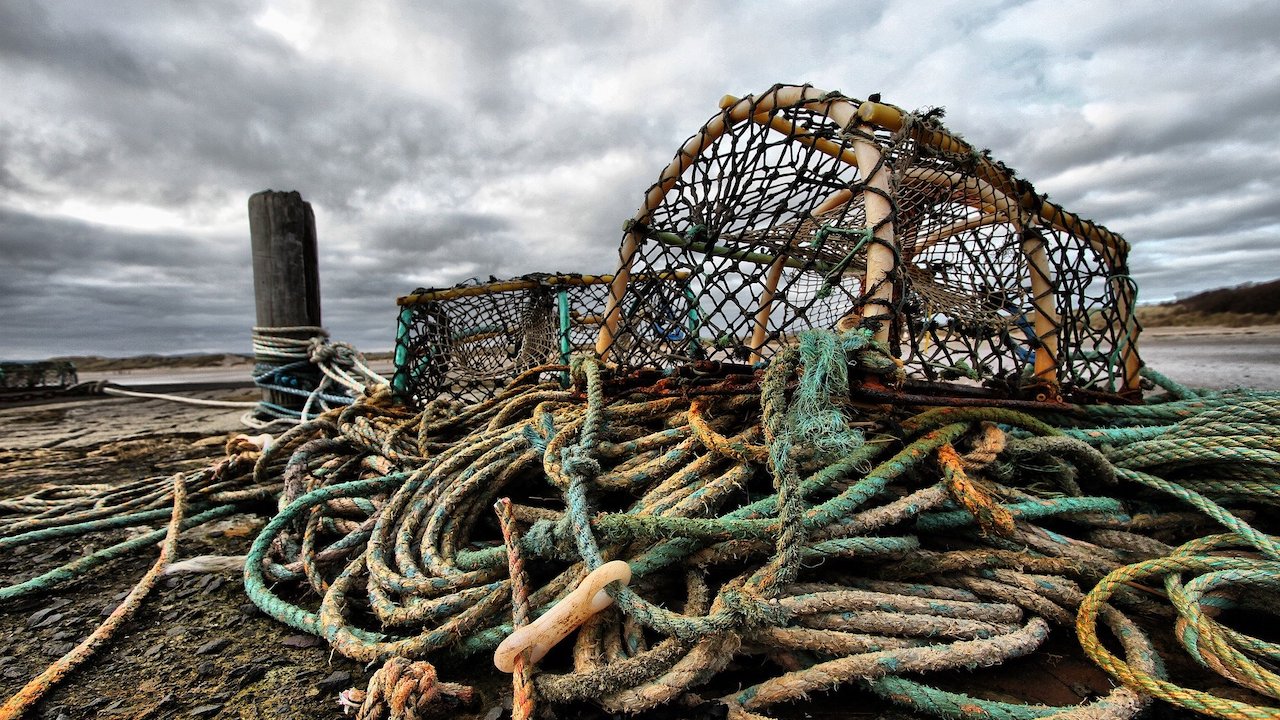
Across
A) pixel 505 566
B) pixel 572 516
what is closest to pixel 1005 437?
pixel 572 516

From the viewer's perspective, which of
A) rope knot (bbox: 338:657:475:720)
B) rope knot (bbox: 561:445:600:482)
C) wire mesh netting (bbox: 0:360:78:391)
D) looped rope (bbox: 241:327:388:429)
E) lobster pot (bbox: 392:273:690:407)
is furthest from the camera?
wire mesh netting (bbox: 0:360:78:391)

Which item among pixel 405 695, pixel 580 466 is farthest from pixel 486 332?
pixel 405 695

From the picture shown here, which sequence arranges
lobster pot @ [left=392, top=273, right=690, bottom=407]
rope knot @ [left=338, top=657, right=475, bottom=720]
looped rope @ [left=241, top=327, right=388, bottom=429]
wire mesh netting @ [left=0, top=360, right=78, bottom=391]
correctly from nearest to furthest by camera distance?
1. rope knot @ [left=338, top=657, right=475, bottom=720]
2. lobster pot @ [left=392, top=273, right=690, bottom=407]
3. looped rope @ [left=241, top=327, right=388, bottom=429]
4. wire mesh netting @ [left=0, top=360, right=78, bottom=391]

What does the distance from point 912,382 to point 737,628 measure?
981 millimetres

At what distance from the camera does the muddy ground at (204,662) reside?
1.12 meters

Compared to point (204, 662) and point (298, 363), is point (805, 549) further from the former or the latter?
point (298, 363)

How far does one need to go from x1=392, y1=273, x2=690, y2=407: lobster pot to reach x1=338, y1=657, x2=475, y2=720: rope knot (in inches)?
73.3

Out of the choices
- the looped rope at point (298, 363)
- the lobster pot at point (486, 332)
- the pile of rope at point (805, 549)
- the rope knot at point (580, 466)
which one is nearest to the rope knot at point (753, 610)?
the pile of rope at point (805, 549)

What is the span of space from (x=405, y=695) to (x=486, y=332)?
104 inches

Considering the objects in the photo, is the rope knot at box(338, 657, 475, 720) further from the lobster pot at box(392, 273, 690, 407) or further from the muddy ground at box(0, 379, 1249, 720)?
the lobster pot at box(392, 273, 690, 407)

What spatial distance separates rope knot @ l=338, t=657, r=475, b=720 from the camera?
103cm

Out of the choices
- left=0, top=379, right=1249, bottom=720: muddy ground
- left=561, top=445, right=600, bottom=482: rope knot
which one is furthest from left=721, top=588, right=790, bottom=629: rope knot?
left=561, top=445, right=600, bottom=482: rope knot

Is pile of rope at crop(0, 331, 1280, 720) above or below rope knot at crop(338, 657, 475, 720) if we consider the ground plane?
above

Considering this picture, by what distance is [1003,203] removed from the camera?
6.88ft
